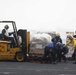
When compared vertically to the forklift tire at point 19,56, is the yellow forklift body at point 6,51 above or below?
above

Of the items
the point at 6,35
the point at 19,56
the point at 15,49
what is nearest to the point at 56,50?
the point at 19,56

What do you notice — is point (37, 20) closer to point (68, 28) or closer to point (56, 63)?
point (68, 28)

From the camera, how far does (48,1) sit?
81.9 ft

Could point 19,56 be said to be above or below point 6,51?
below

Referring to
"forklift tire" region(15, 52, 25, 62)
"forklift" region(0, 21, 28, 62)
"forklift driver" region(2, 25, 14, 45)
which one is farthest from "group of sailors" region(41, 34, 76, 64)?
"forklift driver" region(2, 25, 14, 45)

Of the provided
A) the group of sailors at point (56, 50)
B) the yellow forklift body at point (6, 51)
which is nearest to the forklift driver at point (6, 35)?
the yellow forklift body at point (6, 51)

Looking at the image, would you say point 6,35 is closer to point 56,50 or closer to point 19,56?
point 19,56

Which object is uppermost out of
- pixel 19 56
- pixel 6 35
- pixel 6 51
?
pixel 6 35

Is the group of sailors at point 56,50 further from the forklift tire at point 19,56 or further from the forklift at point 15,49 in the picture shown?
the forklift at point 15,49

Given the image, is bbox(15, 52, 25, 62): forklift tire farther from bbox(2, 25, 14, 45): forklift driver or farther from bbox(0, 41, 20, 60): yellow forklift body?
bbox(2, 25, 14, 45): forklift driver

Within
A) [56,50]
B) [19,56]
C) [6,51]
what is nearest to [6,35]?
[6,51]

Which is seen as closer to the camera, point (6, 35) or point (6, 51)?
point (6, 51)

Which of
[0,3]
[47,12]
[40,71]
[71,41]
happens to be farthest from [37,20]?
[40,71]

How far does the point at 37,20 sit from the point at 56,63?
15.8ft
